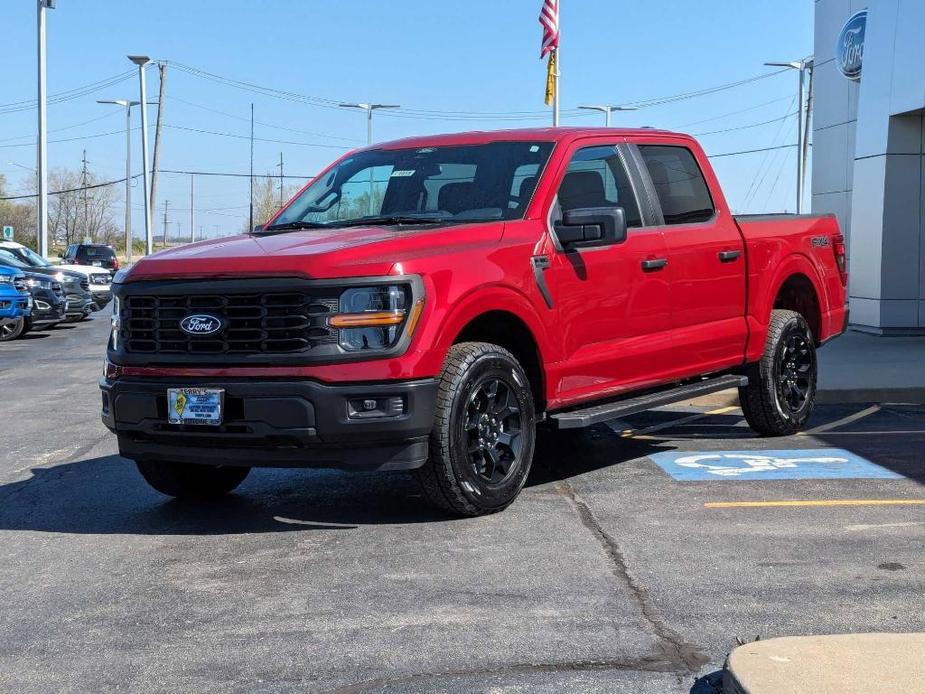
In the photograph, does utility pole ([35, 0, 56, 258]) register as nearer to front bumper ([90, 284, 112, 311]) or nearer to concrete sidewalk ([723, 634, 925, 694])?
front bumper ([90, 284, 112, 311])

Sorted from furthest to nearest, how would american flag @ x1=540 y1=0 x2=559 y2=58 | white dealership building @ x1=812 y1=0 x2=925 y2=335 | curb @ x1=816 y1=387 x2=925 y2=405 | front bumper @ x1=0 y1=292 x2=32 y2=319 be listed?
american flag @ x1=540 y1=0 x2=559 y2=58, front bumper @ x1=0 y1=292 x2=32 y2=319, white dealership building @ x1=812 y1=0 x2=925 y2=335, curb @ x1=816 y1=387 x2=925 y2=405

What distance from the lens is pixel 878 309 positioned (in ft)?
59.4

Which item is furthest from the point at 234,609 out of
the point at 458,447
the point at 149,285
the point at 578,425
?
the point at 578,425

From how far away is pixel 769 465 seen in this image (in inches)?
317

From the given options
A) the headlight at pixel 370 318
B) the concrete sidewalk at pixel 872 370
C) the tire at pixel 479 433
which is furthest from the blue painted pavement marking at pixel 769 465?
the concrete sidewalk at pixel 872 370

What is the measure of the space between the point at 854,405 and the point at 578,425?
17.7 feet

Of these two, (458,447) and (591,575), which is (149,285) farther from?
(591,575)

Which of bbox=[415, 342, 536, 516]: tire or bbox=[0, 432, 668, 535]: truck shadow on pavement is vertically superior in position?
bbox=[415, 342, 536, 516]: tire

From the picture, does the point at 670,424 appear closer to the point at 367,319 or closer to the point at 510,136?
the point at 510,136

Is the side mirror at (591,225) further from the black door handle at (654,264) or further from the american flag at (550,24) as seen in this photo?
the american flag at (550,24)

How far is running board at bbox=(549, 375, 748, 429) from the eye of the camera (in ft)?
22.8

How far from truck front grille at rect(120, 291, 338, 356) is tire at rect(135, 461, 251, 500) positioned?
2.89 feet

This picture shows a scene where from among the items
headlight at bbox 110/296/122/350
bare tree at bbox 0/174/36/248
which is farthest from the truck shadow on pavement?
bare tree at bbox 0/174/36/248

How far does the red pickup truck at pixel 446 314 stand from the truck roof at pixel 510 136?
2cm
